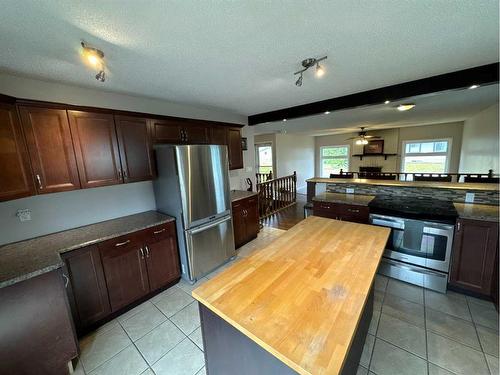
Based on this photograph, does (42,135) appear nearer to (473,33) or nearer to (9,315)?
(9,315)

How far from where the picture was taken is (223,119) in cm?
374

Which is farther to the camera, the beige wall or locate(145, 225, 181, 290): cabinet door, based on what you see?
the beige wall

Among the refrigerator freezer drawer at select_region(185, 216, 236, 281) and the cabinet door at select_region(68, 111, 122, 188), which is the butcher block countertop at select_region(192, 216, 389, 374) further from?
the cabinet door at select_region(68, 111, 122, 188)

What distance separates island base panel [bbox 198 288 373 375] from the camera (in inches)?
35.8

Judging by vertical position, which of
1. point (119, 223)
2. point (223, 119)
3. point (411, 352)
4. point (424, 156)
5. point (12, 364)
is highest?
point (223, 119)

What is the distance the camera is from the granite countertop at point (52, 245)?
1404mm

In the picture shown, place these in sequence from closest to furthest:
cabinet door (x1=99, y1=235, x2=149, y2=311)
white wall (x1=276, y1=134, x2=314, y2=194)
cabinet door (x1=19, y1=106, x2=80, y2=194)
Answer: cabinet door (x1=19, y1=106, x2=80, y2=194) → cabinet door (x1=99, y1=235, x2=149, y2=311) → white wall (x1=276, y1=134, x2=314, y2=194)

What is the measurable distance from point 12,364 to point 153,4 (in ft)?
8.01

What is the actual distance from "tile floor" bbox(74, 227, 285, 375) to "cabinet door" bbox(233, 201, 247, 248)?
1.26 m

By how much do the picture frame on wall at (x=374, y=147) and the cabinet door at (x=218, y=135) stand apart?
6486 mm

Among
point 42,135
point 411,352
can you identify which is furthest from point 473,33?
point 42,135

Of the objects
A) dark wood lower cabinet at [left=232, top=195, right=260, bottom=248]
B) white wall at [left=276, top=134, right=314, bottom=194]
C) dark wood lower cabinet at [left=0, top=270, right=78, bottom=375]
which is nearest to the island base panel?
dark wood lower cabinet at [left=0, top=270, right=78, bottom=375]

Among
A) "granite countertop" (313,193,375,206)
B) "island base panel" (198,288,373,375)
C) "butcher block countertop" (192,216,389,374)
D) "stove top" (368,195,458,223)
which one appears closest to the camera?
"butcher block countertop" (192,216,389,374)

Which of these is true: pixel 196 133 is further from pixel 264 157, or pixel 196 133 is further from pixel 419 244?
pixel 264 157
